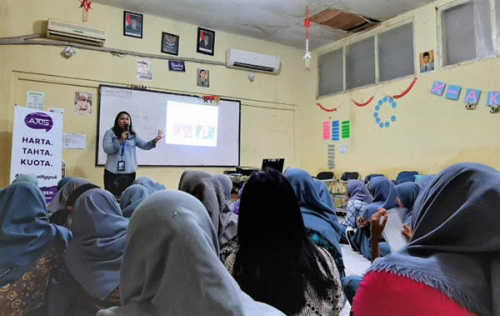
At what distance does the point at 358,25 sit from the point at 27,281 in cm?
558

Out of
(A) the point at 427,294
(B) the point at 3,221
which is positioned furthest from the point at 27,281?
(A) the point at 427,294

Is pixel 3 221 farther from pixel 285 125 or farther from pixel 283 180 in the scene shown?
pixel 285 125

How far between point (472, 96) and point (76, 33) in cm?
524

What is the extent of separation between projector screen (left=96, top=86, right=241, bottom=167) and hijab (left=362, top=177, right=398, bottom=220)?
2.97 meters

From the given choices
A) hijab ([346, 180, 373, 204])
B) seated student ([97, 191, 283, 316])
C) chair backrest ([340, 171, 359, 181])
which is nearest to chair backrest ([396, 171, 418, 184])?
chair backrest ([340, 171, 359, 181])

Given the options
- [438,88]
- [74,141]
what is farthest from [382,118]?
[74,141]

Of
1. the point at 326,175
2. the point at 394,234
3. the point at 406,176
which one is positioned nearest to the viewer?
the point at 394,234

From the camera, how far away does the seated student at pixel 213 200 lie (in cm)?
173

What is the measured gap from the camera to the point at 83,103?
182 inches

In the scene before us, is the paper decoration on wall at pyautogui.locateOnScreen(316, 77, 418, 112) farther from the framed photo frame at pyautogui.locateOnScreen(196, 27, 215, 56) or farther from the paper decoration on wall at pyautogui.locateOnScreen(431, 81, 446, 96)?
the framed photo frame at pyautogui.locateOnScreen(196, 27, 215, 56)

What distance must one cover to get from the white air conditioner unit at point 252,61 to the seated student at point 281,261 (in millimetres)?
4924

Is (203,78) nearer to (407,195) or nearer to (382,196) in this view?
(382,196)

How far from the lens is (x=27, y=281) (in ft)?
4.75

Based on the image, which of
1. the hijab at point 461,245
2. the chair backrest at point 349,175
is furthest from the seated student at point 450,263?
the chair backrest at point 349,175
